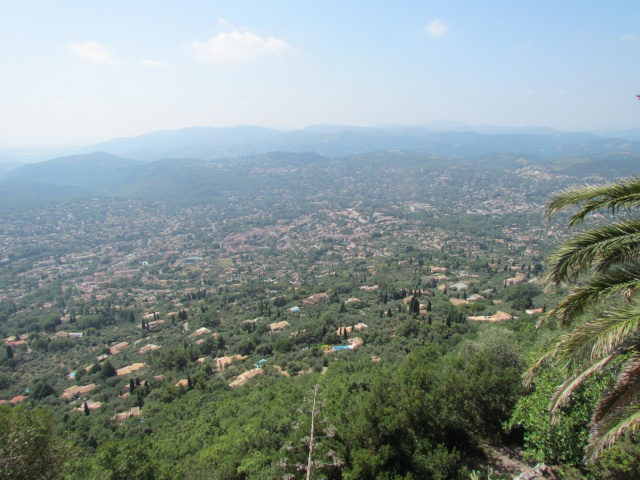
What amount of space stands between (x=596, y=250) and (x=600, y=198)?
0.61 meters

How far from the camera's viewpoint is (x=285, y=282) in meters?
60.5

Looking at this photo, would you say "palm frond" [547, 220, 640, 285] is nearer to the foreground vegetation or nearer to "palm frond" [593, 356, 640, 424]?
"palm frond" [593, 356, 640, 424]

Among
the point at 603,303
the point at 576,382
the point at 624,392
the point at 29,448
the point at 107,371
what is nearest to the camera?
the point at 624,392


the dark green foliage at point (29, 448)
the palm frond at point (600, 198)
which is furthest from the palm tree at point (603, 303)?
the dark green foliage at point (29, 448)

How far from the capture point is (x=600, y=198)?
3.63 m

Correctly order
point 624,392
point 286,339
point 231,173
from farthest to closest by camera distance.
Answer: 1. point 231,173
2. point 286,339
3. point 624,392

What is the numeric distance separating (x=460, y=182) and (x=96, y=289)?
123 metres

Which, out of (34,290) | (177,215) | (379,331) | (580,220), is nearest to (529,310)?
(379,331)

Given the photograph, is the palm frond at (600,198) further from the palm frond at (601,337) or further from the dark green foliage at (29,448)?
the dark green foliage at (29,448)

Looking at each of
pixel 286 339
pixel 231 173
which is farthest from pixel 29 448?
pixel 231 173

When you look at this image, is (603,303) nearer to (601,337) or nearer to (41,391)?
(601,337)

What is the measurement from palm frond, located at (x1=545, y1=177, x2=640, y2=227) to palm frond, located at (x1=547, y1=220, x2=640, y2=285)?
21cm

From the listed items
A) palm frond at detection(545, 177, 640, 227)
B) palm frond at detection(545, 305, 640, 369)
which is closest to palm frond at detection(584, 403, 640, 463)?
palm frond at detection(545, 305, 640, 369)

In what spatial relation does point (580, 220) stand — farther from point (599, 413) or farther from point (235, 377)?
point (235, 377)
